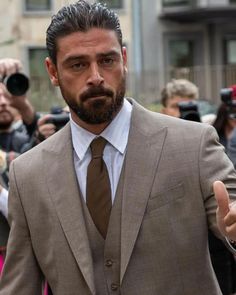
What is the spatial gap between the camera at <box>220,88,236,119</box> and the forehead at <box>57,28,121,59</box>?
253cm

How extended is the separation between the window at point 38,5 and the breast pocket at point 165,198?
20507mm

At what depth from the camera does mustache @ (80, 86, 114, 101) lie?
236cm

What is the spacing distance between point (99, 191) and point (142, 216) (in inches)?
6.5

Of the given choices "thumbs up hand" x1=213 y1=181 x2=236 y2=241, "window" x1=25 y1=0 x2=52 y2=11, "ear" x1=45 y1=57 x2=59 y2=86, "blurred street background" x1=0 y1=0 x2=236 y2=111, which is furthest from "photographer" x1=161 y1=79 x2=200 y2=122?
"window" x1=25 y1=0 x2=52 y2=11

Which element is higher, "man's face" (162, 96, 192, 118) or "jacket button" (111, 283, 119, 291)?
"man's face" (162, 96, 192, 118)

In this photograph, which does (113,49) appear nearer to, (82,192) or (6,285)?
(82,192)

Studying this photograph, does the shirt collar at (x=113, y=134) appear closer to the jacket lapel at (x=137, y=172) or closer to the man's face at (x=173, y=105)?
the jacket lapel at (x=137, y=172)

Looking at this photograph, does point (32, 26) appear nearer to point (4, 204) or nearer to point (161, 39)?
point (161, 39)

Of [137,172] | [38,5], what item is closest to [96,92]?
[137,172]

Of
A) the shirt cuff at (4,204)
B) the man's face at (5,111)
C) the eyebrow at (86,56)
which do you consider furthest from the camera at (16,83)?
the eyebrow at (86,56)

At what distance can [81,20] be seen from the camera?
2.41m

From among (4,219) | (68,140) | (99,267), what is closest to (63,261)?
(99,267)

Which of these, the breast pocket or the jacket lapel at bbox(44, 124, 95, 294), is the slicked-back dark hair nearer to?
the jacket lapel at bbox(44, 124, 95, 294)

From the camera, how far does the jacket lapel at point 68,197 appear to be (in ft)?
7.89
